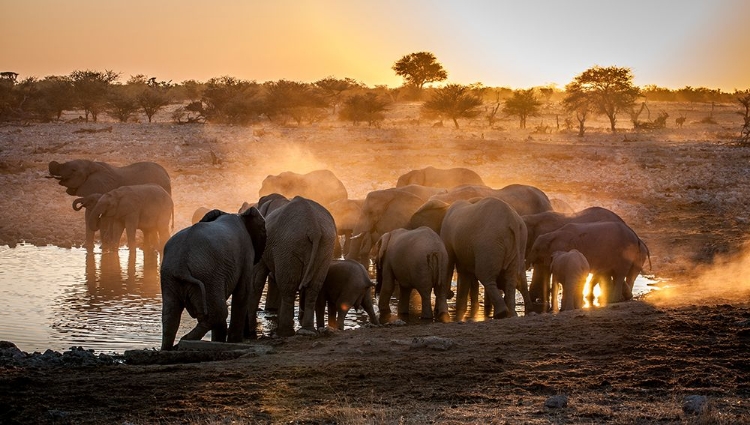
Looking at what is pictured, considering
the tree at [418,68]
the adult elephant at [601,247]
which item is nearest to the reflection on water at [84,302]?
the adult elephant at [601,247]

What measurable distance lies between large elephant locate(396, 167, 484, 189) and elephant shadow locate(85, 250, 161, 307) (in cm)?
733

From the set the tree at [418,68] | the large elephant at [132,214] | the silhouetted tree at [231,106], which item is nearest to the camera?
the large elephant at [132,214]

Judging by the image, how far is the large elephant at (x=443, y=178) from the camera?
24.2m

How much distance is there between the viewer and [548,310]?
46.5 feet

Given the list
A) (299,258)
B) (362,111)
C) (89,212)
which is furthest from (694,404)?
(362,111)

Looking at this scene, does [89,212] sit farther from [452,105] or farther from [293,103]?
[452,105]

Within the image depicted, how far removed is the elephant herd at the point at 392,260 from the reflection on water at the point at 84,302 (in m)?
0.55

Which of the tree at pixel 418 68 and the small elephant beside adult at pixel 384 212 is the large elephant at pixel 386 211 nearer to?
the small elephant beside adult at pixel 384 212

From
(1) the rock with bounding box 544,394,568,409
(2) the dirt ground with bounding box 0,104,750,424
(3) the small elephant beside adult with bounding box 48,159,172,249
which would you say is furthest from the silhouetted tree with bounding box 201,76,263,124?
(1) the rock with bounding box 544,394,568,409

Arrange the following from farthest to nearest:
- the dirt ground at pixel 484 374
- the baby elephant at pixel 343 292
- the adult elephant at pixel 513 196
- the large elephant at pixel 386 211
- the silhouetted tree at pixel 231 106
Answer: the silhouetted tree at pixel 231 106
the large elephant at pixel 386 211
the adult elephant at pixel 513 196
the baby elephant at pixel 343 292
the dirt ground at pixel 484 374

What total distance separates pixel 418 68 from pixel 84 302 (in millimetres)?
69080

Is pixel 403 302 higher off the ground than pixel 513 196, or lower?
lower

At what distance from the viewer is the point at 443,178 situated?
2489cm

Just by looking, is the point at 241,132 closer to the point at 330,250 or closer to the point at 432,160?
the point at 432,160
